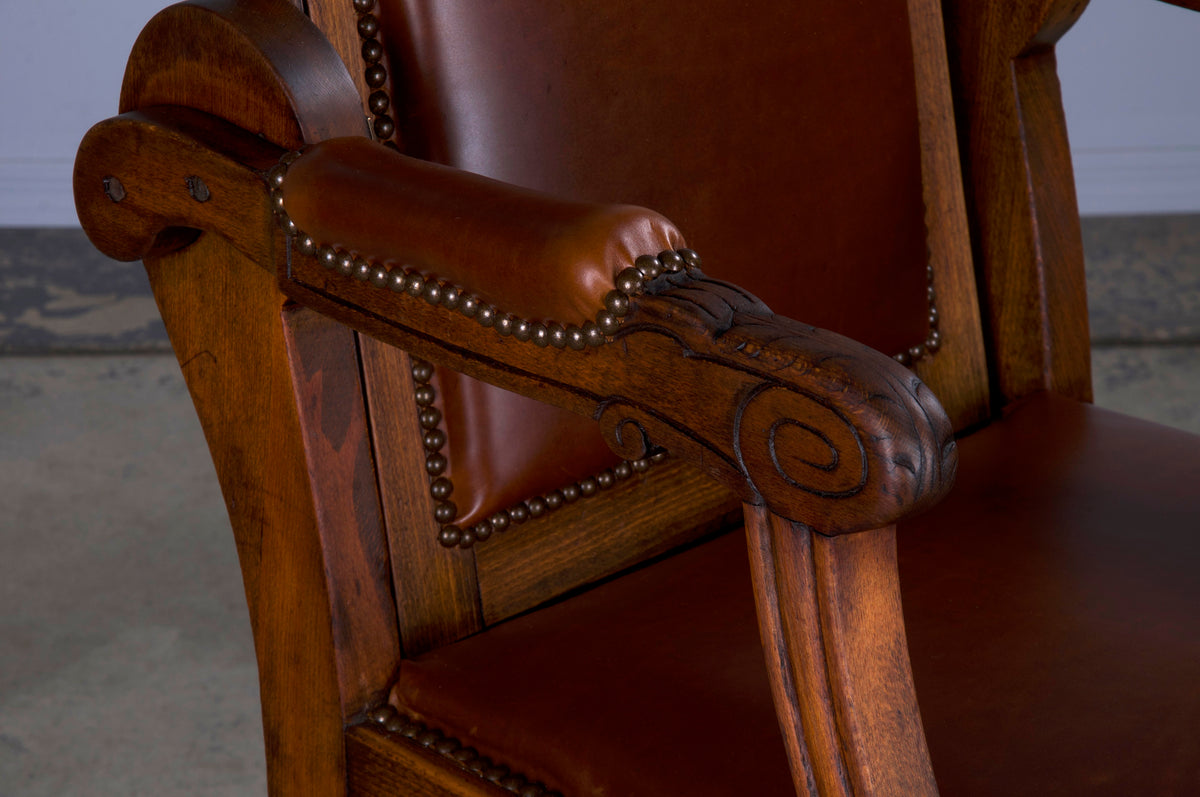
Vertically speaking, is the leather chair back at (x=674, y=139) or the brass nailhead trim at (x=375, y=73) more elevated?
the brass nailhead trim at (x=375, y=73)

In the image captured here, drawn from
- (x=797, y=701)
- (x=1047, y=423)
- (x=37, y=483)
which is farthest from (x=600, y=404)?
(x=37, y=483)

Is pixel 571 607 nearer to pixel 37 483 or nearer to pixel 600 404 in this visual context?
pixel 600 404

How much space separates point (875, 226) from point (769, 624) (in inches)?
19.3

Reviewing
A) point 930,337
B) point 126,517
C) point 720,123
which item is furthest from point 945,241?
point 126,517

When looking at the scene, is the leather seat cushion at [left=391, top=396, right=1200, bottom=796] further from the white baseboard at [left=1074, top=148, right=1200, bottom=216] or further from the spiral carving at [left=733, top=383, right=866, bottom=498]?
the white baseboard at [left=1074, top=148, right=1200, bottom=216]

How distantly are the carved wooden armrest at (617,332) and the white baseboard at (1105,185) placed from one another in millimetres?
2962

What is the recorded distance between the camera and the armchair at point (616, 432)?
21.0 inches

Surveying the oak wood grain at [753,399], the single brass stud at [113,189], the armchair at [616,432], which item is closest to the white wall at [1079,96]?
the armchair at [616,432]

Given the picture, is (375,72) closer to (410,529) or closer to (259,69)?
(259,69)

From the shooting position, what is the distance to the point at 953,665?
724mm

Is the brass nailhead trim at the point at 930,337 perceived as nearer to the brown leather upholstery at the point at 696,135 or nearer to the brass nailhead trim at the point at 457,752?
the brown leather upholstery at the point at 696,135

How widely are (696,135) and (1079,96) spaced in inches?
108

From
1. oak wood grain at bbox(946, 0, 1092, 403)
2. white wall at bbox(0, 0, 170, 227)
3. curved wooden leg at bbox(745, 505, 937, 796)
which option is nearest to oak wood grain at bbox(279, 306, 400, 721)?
curved wooden leg at bbox(745, 505, 937, 796)

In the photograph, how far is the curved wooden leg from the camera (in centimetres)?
52
